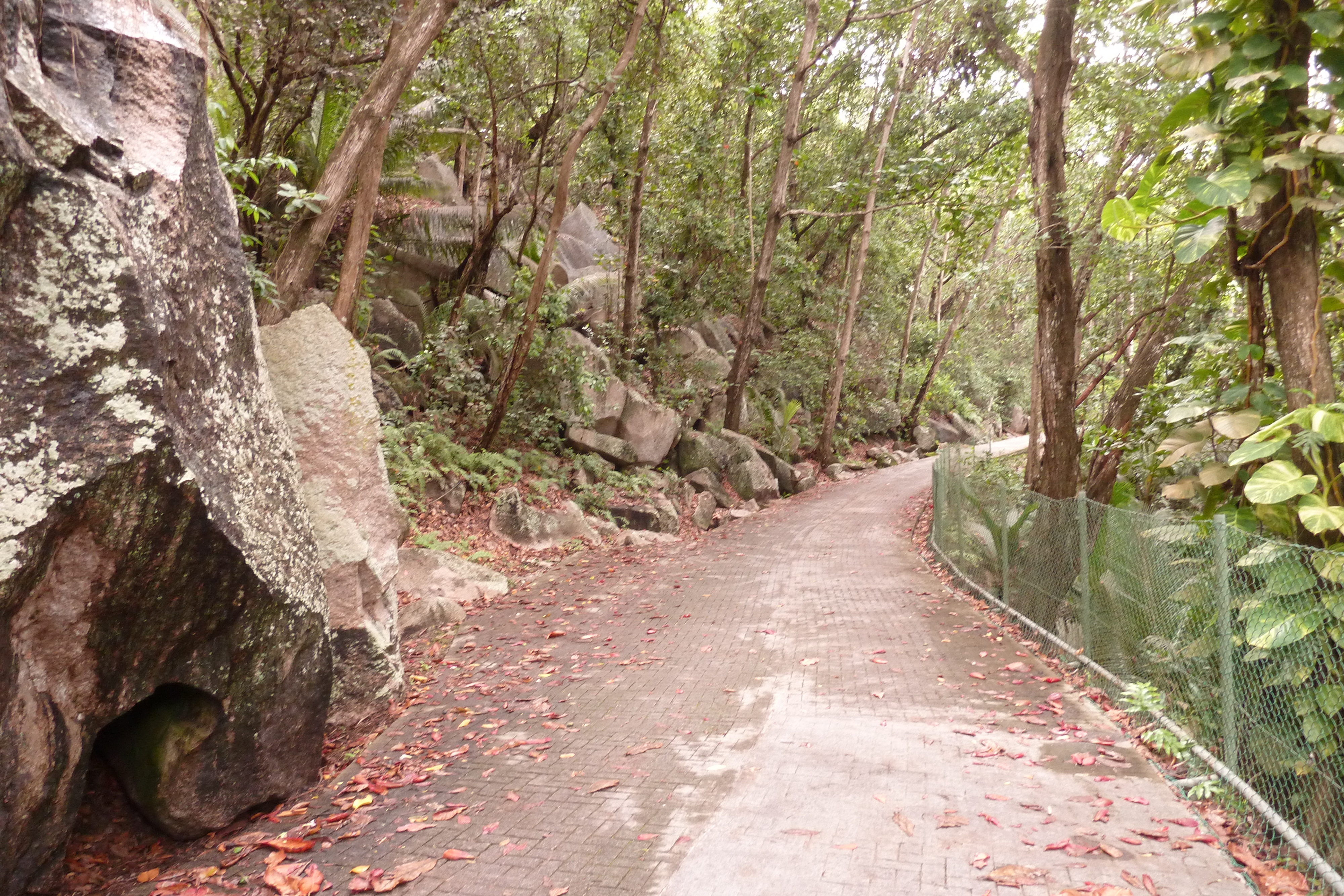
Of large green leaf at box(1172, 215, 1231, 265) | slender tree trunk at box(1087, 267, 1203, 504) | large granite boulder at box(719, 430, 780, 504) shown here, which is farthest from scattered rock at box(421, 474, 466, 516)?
large green leaf at box(1172, 215, 1231, 265)

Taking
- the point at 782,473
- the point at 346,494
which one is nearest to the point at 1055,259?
the point at 346,494

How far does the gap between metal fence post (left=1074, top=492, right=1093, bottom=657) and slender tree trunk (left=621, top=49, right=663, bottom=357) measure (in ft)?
42.6

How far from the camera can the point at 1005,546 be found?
9391mm

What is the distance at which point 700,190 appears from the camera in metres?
22.9

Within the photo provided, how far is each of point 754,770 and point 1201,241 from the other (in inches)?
165

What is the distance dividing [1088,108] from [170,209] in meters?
14.8

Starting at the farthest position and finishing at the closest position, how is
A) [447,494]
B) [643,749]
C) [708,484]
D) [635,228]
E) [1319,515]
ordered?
[708,484]
[635,228]
[447,494]
[643,749]
[1319,515]

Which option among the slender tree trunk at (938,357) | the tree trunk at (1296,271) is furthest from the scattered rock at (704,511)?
the slender tree trunk at (938,357)

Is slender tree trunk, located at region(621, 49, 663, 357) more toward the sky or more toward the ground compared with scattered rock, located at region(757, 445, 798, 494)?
more toward the sky

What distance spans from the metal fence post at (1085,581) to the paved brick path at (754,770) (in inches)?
20.9

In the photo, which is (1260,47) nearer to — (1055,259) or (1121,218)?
A: (1121,218)

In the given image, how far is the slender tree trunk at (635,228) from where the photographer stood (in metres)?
18.1

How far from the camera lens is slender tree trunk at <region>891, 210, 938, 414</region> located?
30.0 meters

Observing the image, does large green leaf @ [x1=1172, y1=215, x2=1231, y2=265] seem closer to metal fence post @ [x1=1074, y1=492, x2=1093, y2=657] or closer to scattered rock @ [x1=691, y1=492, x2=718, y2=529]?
metal fence post @ [x1=1074, y1=492, x2=1093, y2=657]
